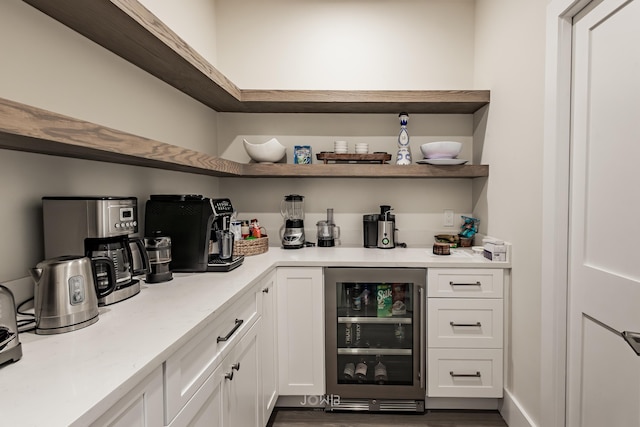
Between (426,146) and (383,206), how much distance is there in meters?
0.51

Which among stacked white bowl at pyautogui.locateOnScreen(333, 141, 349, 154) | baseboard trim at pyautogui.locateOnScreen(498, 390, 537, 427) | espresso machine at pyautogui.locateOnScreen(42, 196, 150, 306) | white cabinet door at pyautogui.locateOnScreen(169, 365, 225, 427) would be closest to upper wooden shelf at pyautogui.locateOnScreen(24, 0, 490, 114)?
stacked white bowl at pyautogui.locateOnScreen(333, 141, 349, 154)

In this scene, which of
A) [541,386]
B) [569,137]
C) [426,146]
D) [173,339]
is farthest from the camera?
[426,146]

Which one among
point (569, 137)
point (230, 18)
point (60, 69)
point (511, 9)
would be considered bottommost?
point (569, 137)

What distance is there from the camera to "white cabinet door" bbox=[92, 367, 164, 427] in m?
0.70

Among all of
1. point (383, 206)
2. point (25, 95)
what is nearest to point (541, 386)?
point (383, 206)

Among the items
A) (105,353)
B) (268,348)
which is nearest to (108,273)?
(105,353)

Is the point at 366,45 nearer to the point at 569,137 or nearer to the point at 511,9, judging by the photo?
the point at 511,9

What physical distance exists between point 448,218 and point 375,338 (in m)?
1.05

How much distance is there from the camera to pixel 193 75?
70.3 inches

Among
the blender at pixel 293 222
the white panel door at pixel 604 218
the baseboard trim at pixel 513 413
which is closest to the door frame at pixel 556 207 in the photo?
the white panel door at pixel 604 218

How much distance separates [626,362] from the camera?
121 cm

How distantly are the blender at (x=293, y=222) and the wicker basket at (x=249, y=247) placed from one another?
0.20 metres

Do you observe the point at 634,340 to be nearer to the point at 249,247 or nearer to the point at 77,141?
the point at 77,141

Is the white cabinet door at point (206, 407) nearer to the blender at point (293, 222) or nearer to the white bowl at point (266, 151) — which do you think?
the blender at point (293, 222)
